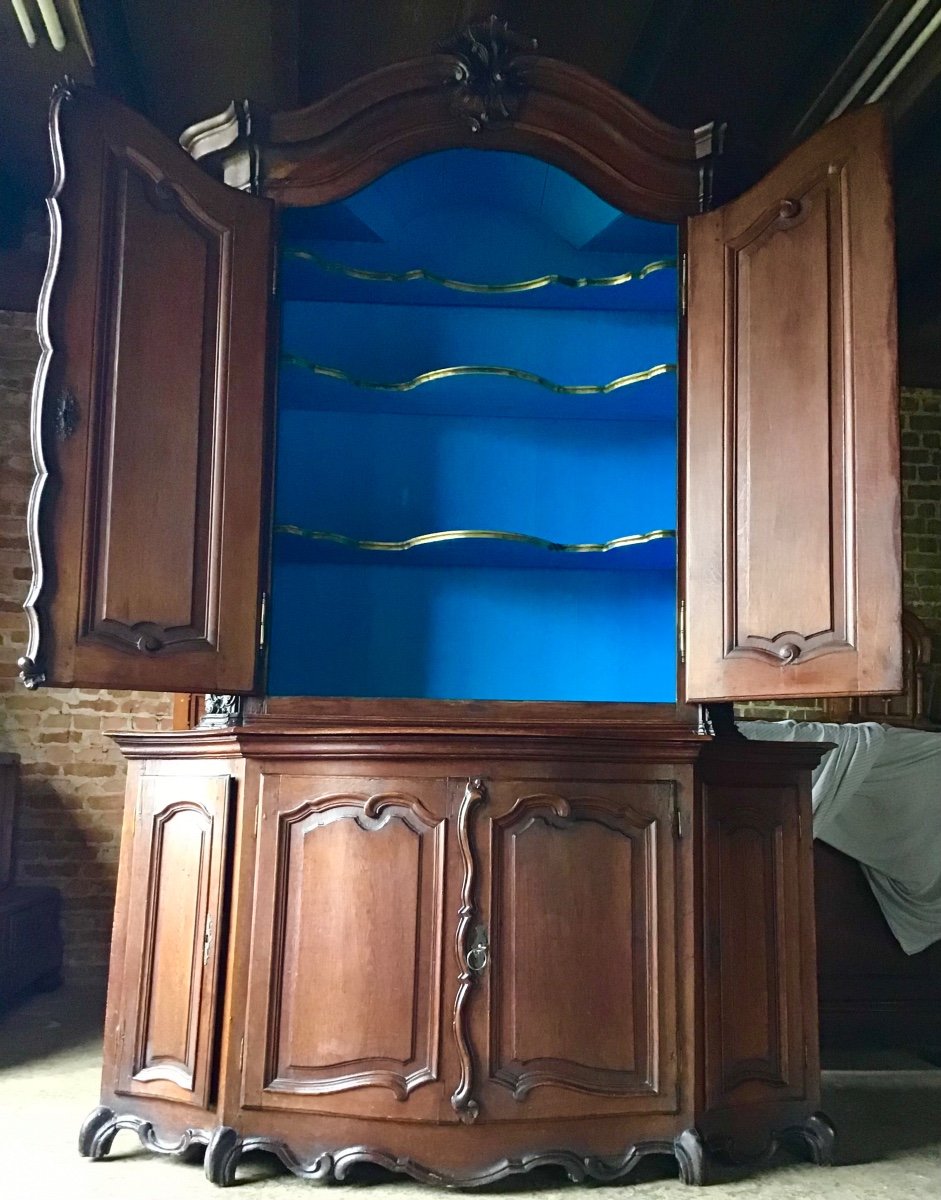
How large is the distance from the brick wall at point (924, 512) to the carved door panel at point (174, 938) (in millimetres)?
3810

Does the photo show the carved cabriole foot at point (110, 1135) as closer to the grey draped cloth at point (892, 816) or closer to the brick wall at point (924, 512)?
the grey draped cloth at point (892, 816)

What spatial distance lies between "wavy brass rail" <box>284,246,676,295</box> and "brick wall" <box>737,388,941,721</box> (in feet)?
9.73

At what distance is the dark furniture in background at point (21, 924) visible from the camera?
11.5 ft

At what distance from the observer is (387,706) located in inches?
A: 84.1

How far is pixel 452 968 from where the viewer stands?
1.95 m

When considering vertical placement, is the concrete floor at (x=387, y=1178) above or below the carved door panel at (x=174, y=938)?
below

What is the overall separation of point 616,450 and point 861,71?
1482 millimetres

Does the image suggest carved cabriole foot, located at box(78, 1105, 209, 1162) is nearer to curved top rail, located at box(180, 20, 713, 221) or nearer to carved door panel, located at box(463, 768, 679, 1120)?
carved door panel, located at box(463, 768, 679, 1120)

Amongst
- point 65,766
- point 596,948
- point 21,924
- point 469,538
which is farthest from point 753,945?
point 65,766

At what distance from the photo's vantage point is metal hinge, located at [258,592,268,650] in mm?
2119

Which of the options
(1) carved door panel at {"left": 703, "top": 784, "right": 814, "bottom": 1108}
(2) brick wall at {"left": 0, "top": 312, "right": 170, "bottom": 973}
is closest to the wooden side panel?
(1) carved door panel at {"left": 703, "top": 784, "right": 814, "bottom": 1108}

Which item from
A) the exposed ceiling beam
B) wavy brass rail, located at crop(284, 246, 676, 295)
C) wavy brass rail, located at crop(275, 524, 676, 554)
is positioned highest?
the exposed ceiling beam

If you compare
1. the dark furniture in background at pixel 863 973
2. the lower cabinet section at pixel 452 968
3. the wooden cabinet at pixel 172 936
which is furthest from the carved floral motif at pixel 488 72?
the dark furniture in background at pixel 863 973

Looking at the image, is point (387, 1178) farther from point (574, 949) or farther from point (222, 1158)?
point (574, 949)
